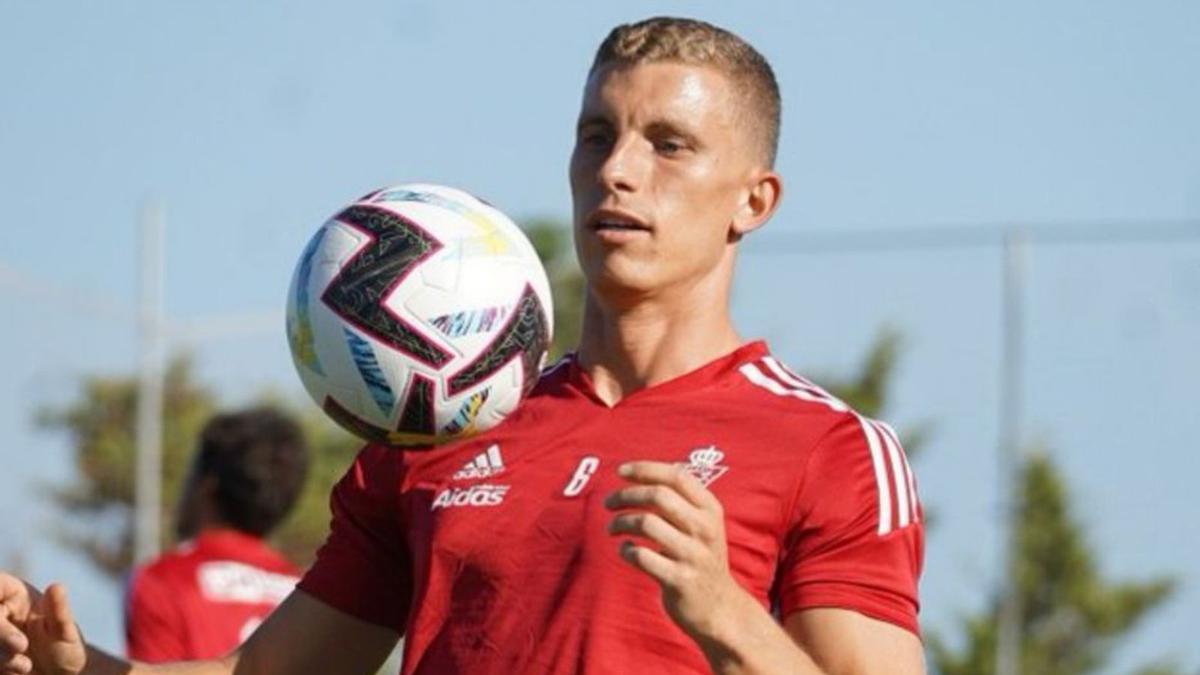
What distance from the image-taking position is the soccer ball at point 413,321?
4273mm

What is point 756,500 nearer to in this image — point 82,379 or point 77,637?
point 77,637

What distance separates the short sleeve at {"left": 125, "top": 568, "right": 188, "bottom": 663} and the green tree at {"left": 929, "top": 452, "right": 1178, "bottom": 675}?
3.80m

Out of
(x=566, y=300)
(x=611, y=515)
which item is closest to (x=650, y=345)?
(x=611, y=515)

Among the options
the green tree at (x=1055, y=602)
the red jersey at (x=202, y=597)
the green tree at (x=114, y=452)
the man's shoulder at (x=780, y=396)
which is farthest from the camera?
the green tree at (x=114, y=452)

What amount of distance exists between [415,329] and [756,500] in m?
0.57

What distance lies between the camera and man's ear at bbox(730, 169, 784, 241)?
4758 mm

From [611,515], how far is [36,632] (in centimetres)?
89

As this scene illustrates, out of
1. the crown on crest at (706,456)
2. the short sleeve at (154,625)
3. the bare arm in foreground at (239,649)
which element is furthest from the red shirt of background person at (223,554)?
the crown on crest at (706,456)

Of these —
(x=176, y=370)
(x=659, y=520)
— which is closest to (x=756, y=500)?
(x=659, y=520)

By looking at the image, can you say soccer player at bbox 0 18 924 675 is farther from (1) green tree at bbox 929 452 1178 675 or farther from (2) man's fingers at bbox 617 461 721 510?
(1) green tree at bbox 929 452 1178 675

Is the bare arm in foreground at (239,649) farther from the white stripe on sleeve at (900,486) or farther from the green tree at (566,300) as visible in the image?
the green tree at (566,300)

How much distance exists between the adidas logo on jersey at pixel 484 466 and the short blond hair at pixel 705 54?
65 cm

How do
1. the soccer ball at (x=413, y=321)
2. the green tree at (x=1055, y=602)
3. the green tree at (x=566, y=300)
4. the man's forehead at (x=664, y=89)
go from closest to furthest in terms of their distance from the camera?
the soccer ball at (x=413, y=321) < the man's forehead at (x=664, y=89) < the green tree at (x=1055, y=602) < the green tree at (x=566, y=300)

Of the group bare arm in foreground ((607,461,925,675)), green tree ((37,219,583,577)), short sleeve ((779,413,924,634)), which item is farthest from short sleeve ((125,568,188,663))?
bare arm in foreground ((607,461,925,675))
